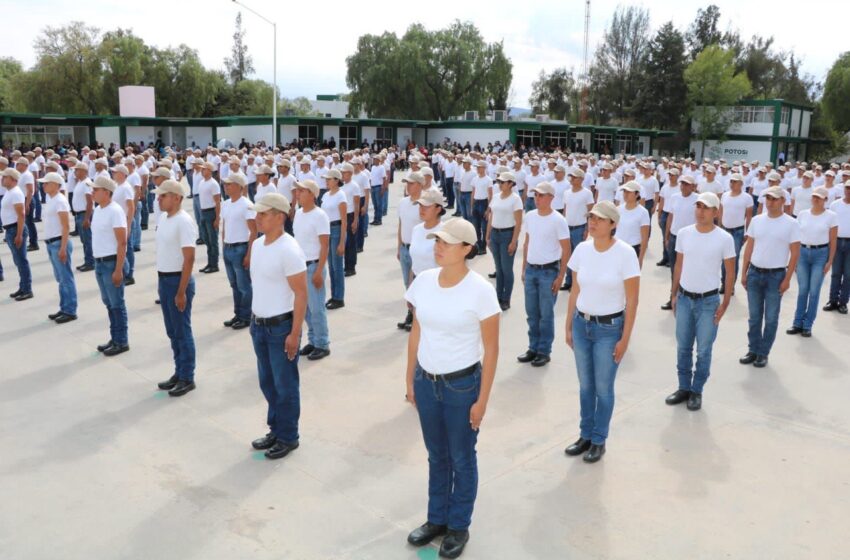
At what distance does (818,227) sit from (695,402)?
142 inches

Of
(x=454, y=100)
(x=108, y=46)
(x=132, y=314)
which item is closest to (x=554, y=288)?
(x=132, y=314)

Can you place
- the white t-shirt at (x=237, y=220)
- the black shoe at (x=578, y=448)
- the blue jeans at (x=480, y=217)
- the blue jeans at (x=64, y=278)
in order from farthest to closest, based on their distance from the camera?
the blue jeans at (x=480, y=217) < the blue jeans at (x=64, y=278) < the white t-shirt at (x=237, y=220) < the black shoe at (x=578, y=448)

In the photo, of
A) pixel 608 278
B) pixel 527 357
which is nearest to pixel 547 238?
pixel 527 357

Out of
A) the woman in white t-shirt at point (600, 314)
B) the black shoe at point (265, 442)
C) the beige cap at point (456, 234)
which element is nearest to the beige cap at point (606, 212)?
the woman in white t-shirt at point (600, 314)

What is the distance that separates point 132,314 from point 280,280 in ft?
16.4

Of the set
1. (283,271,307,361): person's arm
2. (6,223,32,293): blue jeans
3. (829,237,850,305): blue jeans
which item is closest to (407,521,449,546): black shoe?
(283,271,307,361): person's arm

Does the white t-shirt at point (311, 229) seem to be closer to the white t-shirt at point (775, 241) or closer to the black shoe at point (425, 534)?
the black shoe at point (425, 534)

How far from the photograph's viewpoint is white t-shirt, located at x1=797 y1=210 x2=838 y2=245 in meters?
8.35

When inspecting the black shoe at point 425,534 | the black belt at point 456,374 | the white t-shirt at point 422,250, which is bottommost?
the black shoe at point 425,534

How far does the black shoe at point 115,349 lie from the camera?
7.48m

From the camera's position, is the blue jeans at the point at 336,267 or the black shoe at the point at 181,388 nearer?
the black shoe at the point at 181,388

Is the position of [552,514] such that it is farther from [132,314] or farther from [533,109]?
[533,109]

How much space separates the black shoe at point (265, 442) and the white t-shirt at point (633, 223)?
5393mm

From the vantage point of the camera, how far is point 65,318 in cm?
877
